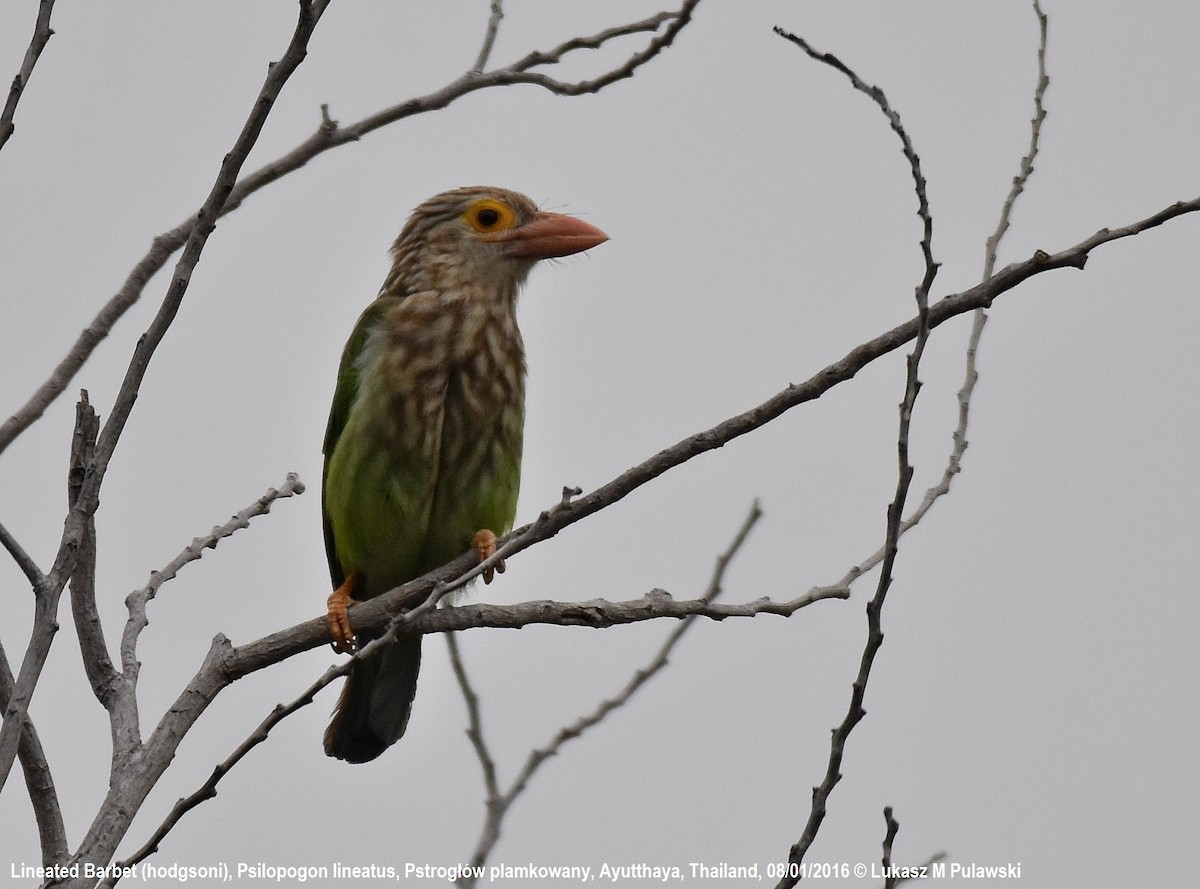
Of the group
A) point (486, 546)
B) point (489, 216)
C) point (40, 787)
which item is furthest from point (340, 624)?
point (489, 216)

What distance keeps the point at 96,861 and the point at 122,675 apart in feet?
2.57

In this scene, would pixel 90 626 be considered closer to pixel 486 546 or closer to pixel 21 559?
pixel 21 559

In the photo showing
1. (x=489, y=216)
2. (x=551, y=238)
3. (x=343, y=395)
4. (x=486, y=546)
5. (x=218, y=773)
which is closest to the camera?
(x=218, y=773)

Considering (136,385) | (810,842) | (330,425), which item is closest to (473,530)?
(330,425)

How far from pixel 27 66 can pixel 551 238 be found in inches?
107

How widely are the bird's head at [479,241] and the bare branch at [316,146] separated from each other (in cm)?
98

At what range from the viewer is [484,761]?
3.29 metres

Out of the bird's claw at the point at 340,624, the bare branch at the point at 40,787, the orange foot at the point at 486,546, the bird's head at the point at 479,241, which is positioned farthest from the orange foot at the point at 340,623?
the bird's head at the point at 479,241

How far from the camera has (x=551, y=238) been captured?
522 cm

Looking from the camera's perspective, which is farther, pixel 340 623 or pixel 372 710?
pixel 372 710

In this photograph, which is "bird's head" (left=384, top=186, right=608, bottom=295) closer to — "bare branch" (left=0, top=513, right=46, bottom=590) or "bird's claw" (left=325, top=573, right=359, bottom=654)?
"bird's claw" (left=325, top=573, right=359, bottom=654)

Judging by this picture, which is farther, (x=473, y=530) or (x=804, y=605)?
(x=473, y=530)

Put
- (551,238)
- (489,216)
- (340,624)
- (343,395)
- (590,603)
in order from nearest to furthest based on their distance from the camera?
(590,603)
(340,624)
(343,395)
(551,238)
(489,216)

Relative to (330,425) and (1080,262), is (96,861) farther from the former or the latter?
(330,425)
